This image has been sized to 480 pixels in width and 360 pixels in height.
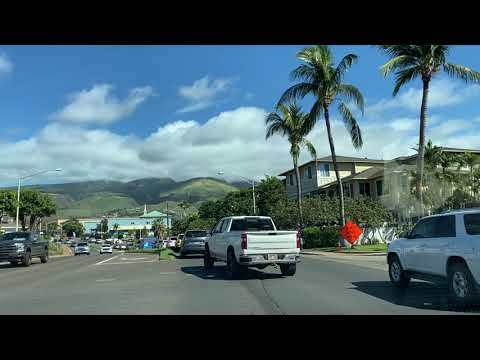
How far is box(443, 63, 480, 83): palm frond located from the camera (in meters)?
26.7

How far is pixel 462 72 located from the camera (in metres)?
26.9

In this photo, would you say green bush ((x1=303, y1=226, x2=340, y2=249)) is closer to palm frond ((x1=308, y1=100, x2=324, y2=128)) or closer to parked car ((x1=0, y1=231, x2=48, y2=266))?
palm frond ((x1=308, y1=100, x2=324, y2=128))

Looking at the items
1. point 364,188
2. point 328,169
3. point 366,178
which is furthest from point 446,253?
point 328,169

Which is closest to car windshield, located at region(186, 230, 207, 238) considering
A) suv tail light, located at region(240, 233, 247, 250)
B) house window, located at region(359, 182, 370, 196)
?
suv tail light, located at region(240, 233, 247, 250)

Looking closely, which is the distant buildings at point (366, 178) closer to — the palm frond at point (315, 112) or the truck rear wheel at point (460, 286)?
the palm frond at point (315, 112)

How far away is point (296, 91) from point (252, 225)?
17.8m

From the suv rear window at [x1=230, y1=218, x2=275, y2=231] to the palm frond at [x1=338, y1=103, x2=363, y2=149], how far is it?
1659cm

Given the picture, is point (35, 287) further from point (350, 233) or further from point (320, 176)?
point (320, 176)

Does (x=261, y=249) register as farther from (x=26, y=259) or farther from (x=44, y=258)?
(x=44, y=258)

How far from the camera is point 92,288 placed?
14281mm

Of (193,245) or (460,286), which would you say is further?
(193,245)

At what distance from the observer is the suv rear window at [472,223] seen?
10.2 m
